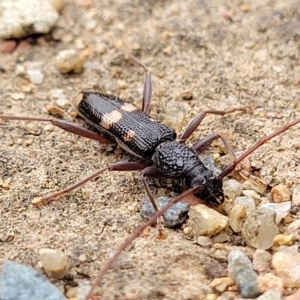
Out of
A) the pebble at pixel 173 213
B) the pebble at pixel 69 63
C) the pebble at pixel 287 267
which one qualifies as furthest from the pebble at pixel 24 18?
the pebble at pixel 287 267

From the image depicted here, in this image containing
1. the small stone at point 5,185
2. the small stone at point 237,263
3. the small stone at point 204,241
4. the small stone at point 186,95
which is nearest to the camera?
the small stone at point 237,263

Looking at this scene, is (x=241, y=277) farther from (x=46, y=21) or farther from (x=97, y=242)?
(x=46, y=21)

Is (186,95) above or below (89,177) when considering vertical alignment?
above

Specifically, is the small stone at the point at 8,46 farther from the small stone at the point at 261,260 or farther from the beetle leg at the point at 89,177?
the small stone at the point at 261,260

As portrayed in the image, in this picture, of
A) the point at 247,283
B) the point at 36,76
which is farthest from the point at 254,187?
the point at 36,76

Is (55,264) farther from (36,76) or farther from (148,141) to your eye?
(36,76)

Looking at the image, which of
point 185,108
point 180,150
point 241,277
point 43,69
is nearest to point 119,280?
point 241,277

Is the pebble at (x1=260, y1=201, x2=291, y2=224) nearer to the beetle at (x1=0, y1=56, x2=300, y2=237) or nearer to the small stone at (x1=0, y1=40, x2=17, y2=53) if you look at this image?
the beetle at (x1=0, y1=56, x2=300, y2=237)
